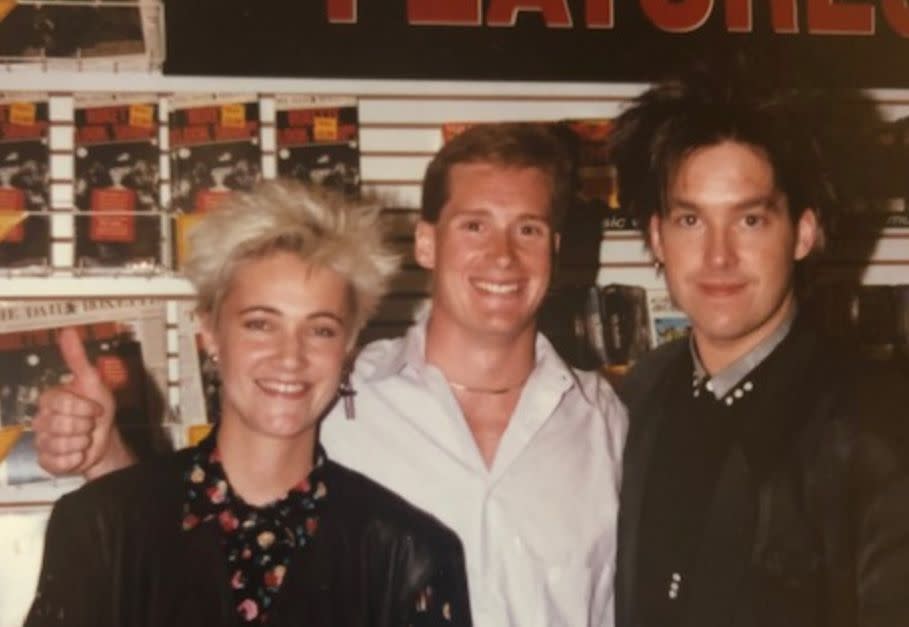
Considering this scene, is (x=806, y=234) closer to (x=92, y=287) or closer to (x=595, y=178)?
(x=595, y=178)

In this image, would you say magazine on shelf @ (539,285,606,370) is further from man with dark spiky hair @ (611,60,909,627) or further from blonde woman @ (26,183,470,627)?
blonde woman @ (26,183,470,627)

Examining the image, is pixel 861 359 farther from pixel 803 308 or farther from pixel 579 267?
pixel 579 267

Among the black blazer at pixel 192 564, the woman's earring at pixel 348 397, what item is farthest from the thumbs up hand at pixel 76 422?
the woman's earring at pixel 348 397

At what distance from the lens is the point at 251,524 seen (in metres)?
2.44

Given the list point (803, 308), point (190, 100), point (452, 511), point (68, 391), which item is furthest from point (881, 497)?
point (190, 100)

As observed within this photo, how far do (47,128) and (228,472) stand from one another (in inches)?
80.3

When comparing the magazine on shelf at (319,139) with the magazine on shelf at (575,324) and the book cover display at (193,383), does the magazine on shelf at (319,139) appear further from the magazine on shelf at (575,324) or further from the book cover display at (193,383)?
the magazine on shelf at (575,324)

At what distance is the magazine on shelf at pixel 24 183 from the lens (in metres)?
3.91

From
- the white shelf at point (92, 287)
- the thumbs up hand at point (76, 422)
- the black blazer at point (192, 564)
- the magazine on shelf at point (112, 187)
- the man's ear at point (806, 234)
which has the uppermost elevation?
the magazine on shelf at point (112, 187)

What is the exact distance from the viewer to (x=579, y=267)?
423 cm

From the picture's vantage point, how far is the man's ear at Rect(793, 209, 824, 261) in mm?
2875

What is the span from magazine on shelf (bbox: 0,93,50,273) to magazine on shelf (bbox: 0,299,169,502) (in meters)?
0.18

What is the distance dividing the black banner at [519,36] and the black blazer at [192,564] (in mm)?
1903

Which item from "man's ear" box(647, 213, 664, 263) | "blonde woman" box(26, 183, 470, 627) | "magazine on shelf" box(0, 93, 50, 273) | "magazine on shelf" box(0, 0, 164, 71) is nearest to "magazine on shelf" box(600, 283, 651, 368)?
"man's ear" box(647, 213, 664, 263)
